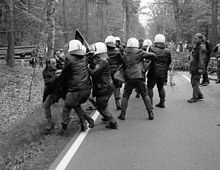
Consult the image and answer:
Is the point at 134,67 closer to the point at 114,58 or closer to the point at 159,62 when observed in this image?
the point at 114,58

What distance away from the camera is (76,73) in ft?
22.3

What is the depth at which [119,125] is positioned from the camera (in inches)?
305

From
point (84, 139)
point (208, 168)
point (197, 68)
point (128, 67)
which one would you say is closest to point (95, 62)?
point (128, 67)

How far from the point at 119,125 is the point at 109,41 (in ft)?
8.51

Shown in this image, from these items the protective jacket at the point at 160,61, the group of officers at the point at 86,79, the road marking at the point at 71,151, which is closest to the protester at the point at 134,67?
the group of officers at the point at 86,79

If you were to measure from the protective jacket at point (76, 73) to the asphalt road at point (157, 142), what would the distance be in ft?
3.58

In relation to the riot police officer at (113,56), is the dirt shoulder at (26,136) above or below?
below

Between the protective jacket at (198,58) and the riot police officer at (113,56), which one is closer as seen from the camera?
the riot police officer at (113,56)

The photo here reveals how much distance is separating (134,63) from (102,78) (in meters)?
1.15

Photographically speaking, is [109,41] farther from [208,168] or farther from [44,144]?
[208,168]

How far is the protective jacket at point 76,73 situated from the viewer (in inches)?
265

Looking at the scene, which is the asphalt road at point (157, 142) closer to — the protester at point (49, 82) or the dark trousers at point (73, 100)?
the dark trousers at point (73, 100)

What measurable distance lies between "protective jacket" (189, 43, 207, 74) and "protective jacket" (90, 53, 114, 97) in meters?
3.68

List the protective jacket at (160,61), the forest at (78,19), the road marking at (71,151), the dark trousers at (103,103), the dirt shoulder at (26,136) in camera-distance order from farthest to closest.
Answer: the forest at (78,19), the protective jacket at (160,61), the dark trousers at (103,103), the dirt shoulder at (26,136), the road marking at (71,151)
